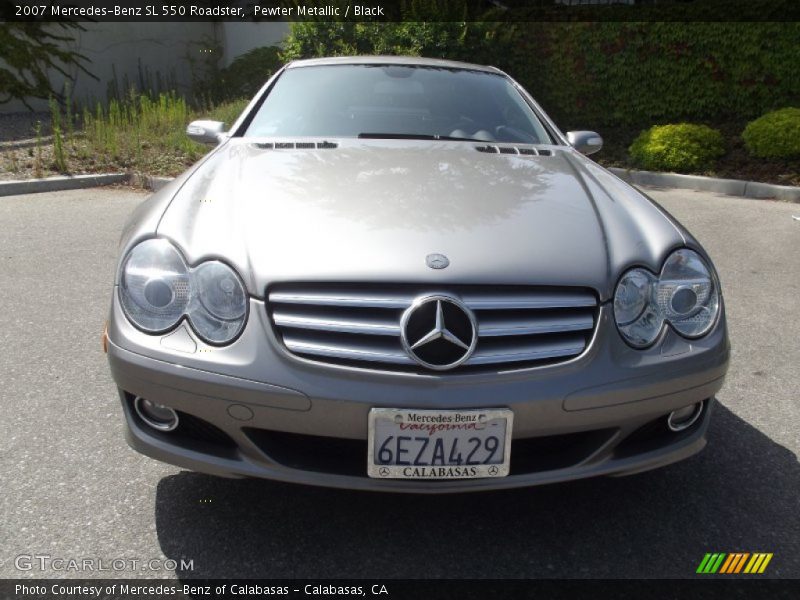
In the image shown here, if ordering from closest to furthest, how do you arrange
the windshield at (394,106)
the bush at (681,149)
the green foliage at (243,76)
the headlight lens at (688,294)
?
the headlight lens at (688,294) → the windshield at (394,106) → the bush at (681,149) → the green foliage at (243,76)

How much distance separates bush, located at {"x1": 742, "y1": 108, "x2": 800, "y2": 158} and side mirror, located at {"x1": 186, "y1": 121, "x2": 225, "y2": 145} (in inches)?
274

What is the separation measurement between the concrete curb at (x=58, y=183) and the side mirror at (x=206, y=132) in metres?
4.78

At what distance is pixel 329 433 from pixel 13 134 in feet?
32.0

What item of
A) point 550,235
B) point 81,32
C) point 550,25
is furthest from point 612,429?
point 81,32

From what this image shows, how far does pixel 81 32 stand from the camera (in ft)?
41.1

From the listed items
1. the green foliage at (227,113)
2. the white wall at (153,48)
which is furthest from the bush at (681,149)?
the white wall at (153,48)

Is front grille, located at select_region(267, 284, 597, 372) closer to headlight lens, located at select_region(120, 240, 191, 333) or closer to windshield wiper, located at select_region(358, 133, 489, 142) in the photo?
headlight lens, located at select_region(120, 240, 191, 333)

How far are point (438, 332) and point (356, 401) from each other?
0.26m

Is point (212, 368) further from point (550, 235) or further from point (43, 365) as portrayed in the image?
point (43, 365)

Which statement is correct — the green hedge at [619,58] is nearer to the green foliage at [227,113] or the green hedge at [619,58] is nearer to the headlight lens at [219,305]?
the green foliage at [227,113]

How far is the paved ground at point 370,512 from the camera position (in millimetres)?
2105

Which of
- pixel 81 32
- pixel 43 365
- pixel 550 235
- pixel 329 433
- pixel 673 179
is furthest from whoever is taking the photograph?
pixel 81 32

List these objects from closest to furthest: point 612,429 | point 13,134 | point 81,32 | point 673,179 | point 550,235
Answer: point 612,429
point 550,235
point 673,179
point 13,134
point 81,32

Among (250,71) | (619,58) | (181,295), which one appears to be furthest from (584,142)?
(250,71)
